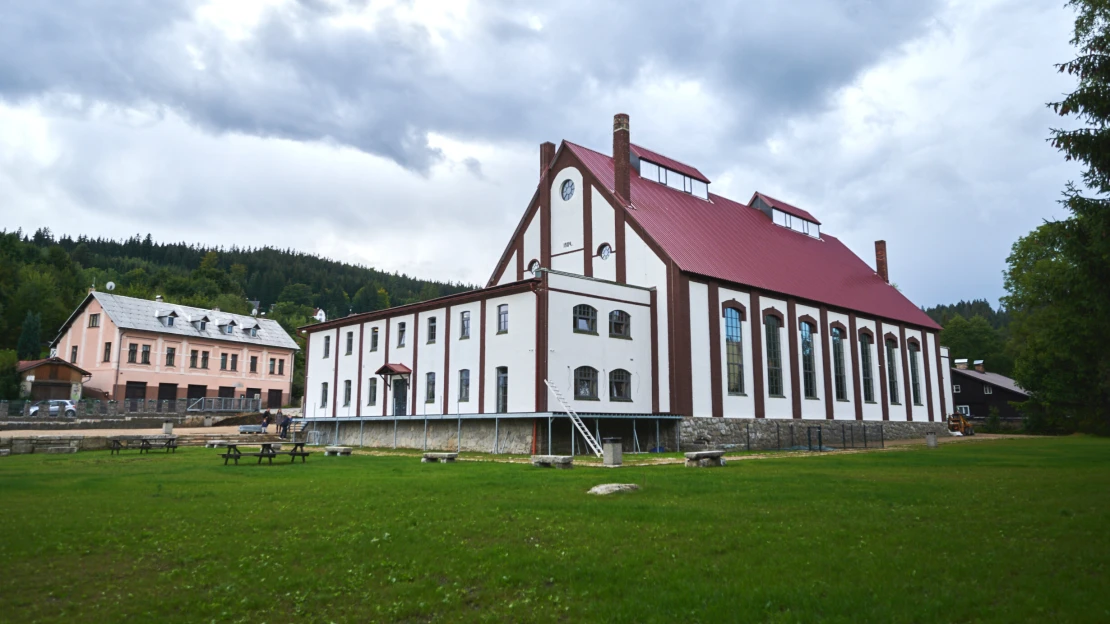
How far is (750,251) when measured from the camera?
129 feet

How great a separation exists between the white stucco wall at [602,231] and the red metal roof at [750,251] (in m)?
1.03

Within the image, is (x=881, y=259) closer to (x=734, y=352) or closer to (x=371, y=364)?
(x=734, y=352)

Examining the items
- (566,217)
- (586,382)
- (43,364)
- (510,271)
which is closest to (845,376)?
(566,217)

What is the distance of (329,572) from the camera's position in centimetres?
821

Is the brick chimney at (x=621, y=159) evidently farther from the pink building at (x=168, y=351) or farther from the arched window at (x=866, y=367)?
the pink building at (x=168, y=351)

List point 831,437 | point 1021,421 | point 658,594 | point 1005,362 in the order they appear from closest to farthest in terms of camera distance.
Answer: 1. point 658,594
2. point 831,437
3. point 1021,421
4. point 1005,362

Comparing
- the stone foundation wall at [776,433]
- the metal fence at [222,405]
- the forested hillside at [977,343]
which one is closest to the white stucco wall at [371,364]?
the stone foundation wall at [776,433]

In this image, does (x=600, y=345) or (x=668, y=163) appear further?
(x=668, y=163)

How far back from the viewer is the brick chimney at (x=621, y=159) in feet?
115

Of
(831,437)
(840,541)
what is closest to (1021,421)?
(831,437)

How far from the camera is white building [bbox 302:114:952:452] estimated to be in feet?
99.3

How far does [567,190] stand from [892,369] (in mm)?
22567

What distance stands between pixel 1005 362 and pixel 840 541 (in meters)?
88.7

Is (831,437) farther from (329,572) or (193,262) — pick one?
(193,262)
